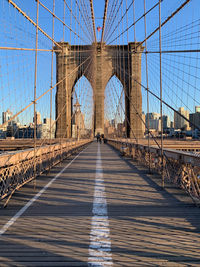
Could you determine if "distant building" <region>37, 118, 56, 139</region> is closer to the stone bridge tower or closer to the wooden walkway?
the wooden walkway

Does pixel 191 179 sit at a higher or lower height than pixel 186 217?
higher

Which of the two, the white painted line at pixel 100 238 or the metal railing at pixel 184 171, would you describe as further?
the metal railing at pixel 184 171

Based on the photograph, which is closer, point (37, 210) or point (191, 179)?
point (37, 210)

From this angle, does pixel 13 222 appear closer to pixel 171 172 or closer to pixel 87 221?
pixel 87 221

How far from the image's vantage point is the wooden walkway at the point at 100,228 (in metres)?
2.39

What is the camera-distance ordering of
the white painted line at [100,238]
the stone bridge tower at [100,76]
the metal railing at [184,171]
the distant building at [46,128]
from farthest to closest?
the stone bridge tower at [100,76], the distant building at [46,128], the metal railing at [184,171], the white painted line at [100,238]

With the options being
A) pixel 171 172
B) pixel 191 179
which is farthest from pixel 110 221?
pixel 171 172

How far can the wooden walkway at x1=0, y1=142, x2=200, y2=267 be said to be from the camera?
7.83 feet

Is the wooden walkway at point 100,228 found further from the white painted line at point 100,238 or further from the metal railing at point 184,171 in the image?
the metal railing at point 184,171

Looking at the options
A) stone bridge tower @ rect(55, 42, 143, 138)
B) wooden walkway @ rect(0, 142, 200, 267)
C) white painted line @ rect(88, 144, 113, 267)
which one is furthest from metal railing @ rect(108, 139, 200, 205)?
stone bridge tower @ rect(55, 42, 143, 138)

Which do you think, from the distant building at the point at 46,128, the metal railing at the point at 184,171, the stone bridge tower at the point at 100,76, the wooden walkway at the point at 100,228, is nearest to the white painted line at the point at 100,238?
the wooden walkway at the point at 100,228

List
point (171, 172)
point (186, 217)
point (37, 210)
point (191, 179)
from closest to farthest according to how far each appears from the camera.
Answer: point (186, 217), point (37, 210), point (191, 179), point (171, 172)

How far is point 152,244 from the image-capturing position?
2.66 meters

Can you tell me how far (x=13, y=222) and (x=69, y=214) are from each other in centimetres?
75
